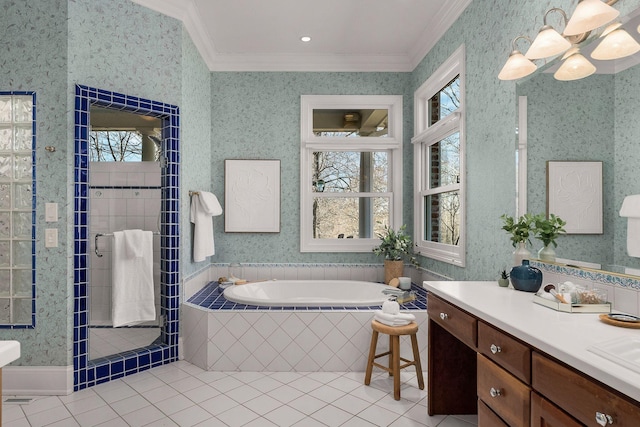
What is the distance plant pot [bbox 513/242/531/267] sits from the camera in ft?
6.52

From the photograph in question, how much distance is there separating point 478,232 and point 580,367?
5.52ft

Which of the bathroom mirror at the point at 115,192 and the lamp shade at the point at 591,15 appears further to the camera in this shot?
the bathroom mirror at the point at 115,192

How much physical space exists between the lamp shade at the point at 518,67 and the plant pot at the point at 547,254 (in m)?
0.88

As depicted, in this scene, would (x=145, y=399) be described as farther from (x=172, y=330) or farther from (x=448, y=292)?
(x=448, y=292)

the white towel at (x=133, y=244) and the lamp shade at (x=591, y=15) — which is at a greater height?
the lamp shade at (x=591, y=15)

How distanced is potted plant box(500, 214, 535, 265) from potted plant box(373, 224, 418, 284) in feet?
5.35

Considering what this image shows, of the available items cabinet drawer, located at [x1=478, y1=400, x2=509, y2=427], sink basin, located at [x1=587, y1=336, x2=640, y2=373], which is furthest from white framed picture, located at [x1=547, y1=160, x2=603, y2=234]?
cabinet drawer, located at [x1=478, y1=400, x2=509, y2=427]

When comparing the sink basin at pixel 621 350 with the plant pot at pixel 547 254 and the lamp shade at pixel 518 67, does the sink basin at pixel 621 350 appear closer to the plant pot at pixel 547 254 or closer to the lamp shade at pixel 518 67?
the plant pot at pixel 547 254

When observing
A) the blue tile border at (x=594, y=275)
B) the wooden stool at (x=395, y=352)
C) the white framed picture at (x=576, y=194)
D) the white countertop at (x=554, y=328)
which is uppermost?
the white framed picture at (x=576, y=194)

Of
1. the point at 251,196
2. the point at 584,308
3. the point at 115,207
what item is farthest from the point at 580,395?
the point at 115,207

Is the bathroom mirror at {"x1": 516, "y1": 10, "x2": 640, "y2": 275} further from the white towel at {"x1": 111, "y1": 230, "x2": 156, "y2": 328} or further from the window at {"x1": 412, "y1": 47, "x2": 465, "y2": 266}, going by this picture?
the white towel at {"x1": 111, "y1": 230, "x2": 156, "y2": 328}

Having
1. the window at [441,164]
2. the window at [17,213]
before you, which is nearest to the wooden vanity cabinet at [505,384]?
the window at [441,164]

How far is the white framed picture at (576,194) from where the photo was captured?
1581mm

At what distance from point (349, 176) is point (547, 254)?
7.90 ft
